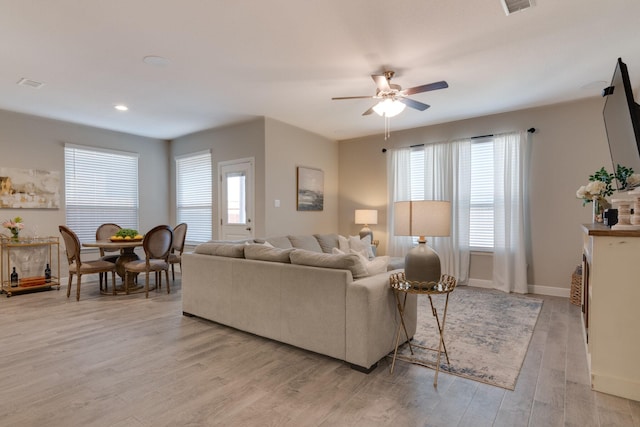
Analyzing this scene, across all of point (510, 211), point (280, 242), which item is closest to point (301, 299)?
point (280, 242)

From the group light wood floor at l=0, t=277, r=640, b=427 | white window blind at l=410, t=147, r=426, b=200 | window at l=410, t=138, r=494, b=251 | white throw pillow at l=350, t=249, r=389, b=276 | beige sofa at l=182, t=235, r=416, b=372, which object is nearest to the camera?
light wood floor at l=0, t=277, r=640, b=427

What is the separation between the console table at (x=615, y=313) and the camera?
210cm

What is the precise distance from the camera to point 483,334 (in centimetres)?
320

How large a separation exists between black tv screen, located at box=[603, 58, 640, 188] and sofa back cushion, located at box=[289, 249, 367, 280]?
85.3 inches

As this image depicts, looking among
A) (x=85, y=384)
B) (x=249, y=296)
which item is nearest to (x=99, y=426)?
(x=85, y=384)

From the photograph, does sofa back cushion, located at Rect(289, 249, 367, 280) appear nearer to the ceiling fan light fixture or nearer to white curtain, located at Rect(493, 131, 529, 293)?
the ceiling fan light fixture

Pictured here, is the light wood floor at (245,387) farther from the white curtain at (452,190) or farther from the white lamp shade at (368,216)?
the white lamp shade at (368,216)

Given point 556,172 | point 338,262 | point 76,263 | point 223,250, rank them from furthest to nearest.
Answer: point 556,172 < point 76,263 < point 223,250 < point 338,262

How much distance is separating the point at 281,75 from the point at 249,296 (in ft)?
7.72

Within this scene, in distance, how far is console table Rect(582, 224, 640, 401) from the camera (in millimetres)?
2100

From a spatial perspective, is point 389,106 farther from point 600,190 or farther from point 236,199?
point 236,199

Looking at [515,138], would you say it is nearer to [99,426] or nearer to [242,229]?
[242,229]

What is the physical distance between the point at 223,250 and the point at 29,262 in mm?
3733

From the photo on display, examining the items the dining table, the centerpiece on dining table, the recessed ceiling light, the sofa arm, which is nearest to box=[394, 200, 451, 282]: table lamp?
the sofa arm
